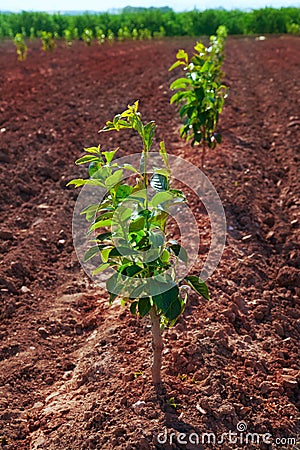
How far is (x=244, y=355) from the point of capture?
3492 millimetres

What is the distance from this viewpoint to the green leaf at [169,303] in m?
2.59

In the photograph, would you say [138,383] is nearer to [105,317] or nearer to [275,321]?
[105,317]

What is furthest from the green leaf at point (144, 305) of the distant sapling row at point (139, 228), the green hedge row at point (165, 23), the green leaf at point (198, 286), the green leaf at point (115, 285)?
the green hedge row at point (165, 23)

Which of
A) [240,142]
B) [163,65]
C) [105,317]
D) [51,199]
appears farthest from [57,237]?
[163,65]

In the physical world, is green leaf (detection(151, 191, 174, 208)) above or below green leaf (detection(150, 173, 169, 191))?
below

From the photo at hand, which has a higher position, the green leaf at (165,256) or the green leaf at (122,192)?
the green leaf at (122,192)

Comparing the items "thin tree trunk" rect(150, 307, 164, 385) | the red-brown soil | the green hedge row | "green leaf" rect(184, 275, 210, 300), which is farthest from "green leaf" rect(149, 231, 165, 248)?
the green hedge row

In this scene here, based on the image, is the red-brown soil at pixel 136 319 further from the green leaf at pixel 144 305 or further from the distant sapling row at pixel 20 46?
the distant sapling row at pixel 20 46

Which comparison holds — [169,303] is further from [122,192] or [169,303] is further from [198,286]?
[122,192]

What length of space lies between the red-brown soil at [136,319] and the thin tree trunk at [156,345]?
0.32 ft

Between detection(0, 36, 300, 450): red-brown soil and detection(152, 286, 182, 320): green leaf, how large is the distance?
687 mm

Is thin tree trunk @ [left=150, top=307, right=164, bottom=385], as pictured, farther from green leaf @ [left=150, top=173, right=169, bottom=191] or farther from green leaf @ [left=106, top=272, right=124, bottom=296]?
green leaf @ [left=150, top=173, right=169, bottom=191]

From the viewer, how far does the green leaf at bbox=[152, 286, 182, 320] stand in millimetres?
2590

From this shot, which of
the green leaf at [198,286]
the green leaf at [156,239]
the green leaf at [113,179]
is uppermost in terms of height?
the green leaf at [113,179]
